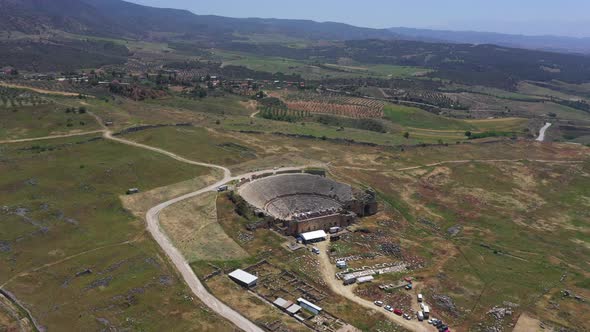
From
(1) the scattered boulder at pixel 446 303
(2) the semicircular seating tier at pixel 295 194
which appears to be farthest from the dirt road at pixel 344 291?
(2) the semicircular seating tier at pixel 295 194

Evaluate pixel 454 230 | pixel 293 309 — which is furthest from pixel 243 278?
pixel 454 230

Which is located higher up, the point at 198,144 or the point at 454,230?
the point at 198,144

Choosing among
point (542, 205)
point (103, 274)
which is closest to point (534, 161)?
point (542, 205)

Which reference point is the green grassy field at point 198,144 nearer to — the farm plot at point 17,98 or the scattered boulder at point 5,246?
the farm plot at point 17,98

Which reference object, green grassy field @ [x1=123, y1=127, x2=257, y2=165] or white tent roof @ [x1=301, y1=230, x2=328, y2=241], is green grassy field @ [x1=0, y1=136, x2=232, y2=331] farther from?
white tent roof @ [x1=301, y1=230, x2=328, y2=241]

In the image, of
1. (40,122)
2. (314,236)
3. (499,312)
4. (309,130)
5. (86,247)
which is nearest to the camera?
(499,312)

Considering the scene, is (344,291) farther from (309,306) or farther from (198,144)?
(198,144)

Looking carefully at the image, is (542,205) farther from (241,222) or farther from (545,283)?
(241,222)
